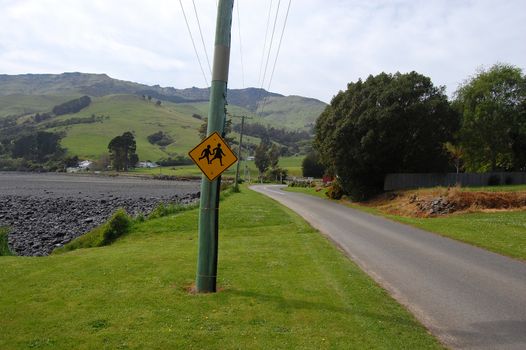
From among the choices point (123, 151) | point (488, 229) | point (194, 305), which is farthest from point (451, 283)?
point (123, 151)

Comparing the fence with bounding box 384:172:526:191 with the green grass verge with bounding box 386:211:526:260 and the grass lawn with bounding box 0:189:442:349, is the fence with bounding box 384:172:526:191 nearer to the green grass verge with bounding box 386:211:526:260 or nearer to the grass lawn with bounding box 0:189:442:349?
the green grass verge with bounding box 386:211:526:260

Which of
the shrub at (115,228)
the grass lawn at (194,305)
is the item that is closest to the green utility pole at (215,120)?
the grass lawn at (194,305)

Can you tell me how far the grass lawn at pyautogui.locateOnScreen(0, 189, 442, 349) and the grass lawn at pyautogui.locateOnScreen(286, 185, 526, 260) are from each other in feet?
21.8

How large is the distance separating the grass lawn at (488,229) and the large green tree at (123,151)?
13765cm

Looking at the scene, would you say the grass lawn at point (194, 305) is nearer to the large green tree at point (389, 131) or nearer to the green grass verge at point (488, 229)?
the green grass verge at point (488, 229)

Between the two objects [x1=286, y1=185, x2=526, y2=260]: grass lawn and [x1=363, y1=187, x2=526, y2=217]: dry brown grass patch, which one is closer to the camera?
[x1=286, y1=185, x2=526, y2=260]: grass lawn

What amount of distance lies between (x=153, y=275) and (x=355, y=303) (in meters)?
4.81

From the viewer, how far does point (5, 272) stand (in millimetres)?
11961

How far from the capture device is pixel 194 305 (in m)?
8.63

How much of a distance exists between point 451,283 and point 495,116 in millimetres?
41057

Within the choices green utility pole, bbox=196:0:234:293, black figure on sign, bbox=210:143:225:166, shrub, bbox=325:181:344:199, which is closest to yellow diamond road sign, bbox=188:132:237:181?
black figure on sign, bbox=210:143:225:166

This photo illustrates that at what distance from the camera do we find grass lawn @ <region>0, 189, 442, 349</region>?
22.7 ft

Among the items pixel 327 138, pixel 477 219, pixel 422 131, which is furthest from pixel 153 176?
pixel 477 219

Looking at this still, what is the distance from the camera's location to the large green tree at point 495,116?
154ft
